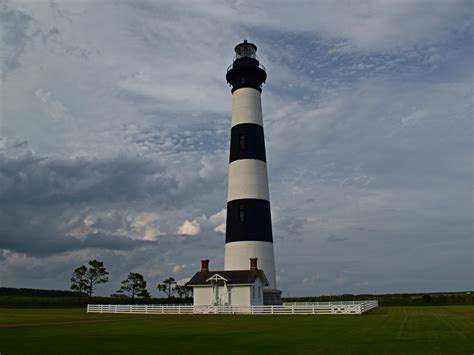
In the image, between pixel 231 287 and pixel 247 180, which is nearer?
pixel 231 287

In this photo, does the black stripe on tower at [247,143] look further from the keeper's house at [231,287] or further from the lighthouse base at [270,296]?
the lighthouse base at [270,296]

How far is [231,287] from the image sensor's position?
36.0 metres

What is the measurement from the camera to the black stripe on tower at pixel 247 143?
127 feet

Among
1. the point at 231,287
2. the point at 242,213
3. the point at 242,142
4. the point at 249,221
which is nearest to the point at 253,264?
the point at 231,287

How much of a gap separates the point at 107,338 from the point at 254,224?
21035mm

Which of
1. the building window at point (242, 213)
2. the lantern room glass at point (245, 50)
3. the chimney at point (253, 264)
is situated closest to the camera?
the chimney at point (253, 264)

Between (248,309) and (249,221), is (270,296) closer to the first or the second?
(248,309)

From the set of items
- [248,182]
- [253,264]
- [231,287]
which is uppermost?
[248,182]

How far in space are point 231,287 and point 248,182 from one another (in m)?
8.05

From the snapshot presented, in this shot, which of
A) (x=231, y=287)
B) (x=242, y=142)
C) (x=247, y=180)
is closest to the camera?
(x=231, y=287)

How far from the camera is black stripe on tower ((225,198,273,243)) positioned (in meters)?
36.8

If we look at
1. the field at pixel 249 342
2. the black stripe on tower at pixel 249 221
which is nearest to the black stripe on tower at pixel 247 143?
the black stripe on tower at pixel 249 221

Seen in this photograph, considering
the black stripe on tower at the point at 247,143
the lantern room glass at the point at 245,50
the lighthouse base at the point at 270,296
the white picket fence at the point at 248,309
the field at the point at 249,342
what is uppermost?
the lantern room glass at the point at 245,50

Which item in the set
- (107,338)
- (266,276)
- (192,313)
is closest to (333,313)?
(266,276)
